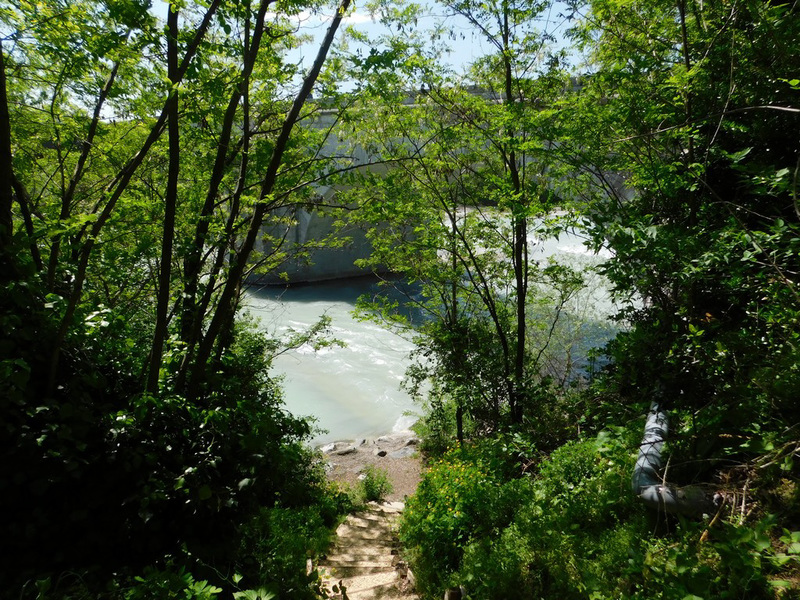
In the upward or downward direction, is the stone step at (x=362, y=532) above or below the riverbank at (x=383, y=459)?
above

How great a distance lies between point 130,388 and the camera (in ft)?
10.0

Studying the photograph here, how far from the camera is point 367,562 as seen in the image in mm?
4754

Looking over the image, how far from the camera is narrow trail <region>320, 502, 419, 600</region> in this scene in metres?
4.05

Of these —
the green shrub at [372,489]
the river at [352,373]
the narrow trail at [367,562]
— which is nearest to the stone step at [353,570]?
the narrow trail at [367,562]

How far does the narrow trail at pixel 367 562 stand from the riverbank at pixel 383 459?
264cm

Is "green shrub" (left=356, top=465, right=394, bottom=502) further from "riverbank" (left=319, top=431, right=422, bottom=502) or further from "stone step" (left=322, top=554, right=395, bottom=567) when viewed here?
"stone step" (left=322, top=554, right=395, bottom=567)

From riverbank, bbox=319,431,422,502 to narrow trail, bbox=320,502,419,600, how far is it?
2.64 m

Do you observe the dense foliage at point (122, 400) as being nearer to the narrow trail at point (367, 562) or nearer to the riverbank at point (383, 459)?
the narrow trail at point (367, 562)

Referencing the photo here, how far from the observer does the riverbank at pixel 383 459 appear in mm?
9344

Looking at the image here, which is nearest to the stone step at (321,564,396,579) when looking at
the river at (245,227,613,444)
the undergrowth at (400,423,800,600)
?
the undergrowth at (400,423,800,600)

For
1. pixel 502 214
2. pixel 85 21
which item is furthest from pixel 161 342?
pixel 502 214

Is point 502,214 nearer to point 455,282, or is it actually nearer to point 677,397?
point 455,282

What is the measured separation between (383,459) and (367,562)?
235 inches

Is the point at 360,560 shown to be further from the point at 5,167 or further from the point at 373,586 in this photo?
the point at 5,167
